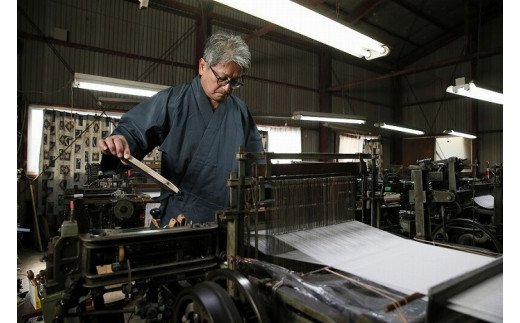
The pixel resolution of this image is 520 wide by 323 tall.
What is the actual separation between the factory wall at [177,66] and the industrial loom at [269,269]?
433cm

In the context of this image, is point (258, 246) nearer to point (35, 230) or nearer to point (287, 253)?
point (287, 253)

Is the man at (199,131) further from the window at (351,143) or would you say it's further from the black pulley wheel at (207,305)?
the window at (351,143)

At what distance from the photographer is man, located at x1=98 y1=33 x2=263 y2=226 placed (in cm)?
188

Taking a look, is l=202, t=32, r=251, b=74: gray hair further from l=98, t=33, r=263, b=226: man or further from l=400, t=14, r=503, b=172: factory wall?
l=400, t=14, r=503, b=172: factory wall

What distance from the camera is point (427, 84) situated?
1312 cm

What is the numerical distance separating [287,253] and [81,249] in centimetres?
97

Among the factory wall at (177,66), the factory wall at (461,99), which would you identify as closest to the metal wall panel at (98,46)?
the factory wall at (177,66)

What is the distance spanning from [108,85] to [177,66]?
4.24 metres

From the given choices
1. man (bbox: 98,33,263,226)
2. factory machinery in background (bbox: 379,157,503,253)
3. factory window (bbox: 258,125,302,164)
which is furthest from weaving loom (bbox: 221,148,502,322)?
factory window (bbox: 258,125,302,164)

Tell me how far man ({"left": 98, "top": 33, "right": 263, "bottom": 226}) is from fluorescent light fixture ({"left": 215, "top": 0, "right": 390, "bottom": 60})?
0.68ft

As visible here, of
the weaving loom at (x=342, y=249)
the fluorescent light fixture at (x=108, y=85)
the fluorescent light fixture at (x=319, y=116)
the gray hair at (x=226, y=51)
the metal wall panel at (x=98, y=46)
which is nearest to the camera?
the weaving loom at (x=342, y=249)

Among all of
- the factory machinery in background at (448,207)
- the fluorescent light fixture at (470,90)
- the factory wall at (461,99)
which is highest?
the factory wall at (461,99)

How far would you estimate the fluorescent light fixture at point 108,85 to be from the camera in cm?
397

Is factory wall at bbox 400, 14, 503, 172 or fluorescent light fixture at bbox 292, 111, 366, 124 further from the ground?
factory wall at bbox 400, 14, 503, 172
